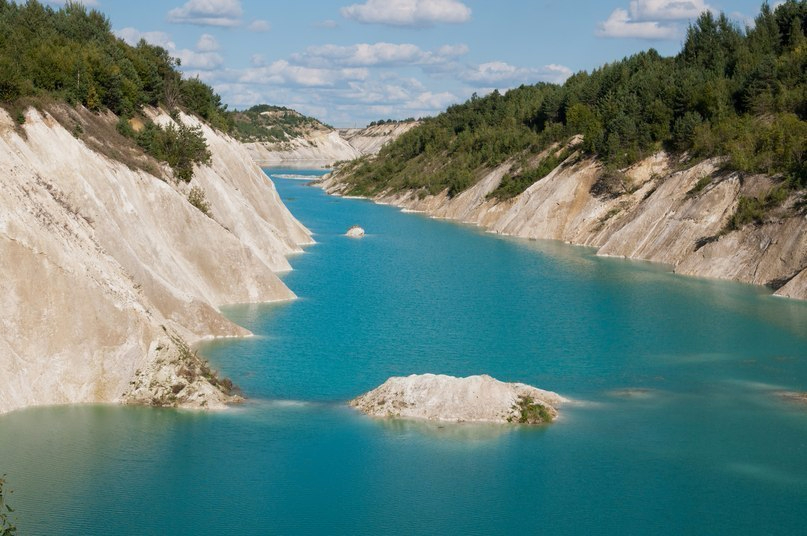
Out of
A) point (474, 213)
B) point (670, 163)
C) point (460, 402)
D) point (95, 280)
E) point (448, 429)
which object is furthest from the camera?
point (474, 213)

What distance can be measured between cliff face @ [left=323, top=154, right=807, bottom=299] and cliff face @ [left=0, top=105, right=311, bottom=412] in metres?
31.4

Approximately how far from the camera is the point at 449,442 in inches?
1084

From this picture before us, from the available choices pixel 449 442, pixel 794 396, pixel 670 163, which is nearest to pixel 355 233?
pixel 670 163

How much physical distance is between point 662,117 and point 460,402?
5800 centimetres

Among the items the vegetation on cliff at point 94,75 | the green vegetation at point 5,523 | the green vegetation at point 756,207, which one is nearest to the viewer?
the green vegetation at point 5,523

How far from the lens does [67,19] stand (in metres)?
67.8

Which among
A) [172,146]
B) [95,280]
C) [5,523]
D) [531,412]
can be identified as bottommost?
[5,523]

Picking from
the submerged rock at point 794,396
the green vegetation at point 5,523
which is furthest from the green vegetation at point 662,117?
the green vegetation at point 5,523

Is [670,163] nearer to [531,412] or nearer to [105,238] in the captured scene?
[105,238]

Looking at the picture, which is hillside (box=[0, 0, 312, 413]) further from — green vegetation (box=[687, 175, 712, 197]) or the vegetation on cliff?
green vegetation (box=[687, 175, 712, 197])

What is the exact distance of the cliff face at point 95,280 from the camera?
29938 millimetres

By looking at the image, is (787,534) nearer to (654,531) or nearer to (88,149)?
(654,531)

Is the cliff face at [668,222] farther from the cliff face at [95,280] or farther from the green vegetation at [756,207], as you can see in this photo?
the cliff face at [95,280]

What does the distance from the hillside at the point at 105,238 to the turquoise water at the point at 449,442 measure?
1521 millimetres
